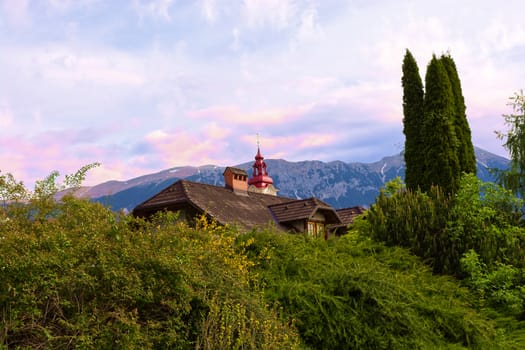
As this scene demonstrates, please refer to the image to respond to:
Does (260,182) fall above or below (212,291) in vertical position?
above

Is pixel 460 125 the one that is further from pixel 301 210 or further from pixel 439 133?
pixel 301 210

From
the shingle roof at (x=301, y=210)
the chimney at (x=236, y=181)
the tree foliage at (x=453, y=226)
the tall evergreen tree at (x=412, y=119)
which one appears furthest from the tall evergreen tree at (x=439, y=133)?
the chimney at (x=236, y=181)

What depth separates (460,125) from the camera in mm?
25109

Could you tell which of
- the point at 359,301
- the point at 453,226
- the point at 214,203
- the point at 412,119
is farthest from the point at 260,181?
the point at 359,301

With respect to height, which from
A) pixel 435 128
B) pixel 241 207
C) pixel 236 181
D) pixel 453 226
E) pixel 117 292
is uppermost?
pixel 435 128

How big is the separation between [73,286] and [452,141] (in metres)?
18.1

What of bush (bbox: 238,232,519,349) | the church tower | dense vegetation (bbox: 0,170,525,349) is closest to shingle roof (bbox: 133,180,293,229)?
bush (bbox: 238,232,519,349)

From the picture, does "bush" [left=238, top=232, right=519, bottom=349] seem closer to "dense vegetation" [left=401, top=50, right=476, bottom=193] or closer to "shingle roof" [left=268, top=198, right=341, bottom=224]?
"dense vegetation" [left=401, top=50, right=476, bottom=193]

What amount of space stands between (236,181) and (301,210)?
180 inches

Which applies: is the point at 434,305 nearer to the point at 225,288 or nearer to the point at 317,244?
the point at 317,244

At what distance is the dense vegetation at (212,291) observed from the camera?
8484 mm

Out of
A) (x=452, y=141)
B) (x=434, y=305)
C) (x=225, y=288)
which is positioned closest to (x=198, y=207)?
(x=452, y=141)

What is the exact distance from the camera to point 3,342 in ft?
27.2

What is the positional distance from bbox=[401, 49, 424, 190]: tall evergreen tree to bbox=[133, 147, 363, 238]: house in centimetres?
590
